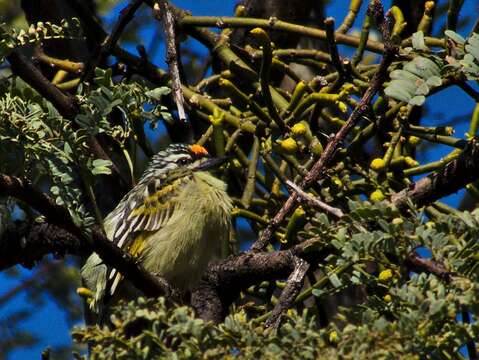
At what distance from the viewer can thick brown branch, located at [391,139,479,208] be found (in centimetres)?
310

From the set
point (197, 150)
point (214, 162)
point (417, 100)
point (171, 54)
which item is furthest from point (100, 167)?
point (197, 150)

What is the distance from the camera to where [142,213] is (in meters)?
4.36

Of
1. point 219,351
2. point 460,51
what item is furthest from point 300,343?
point 460,51

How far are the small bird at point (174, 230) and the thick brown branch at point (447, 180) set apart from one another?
125 cm

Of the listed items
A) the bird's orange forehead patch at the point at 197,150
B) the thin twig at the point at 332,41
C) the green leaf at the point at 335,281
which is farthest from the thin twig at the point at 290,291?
the bird's orange forehead patch at the point at 197,150

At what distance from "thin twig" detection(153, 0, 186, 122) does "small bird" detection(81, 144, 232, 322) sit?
1.61ft

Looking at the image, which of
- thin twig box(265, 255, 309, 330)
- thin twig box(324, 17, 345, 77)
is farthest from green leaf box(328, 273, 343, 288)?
thin twig box(324, 17, 345, 77)

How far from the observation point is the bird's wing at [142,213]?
4340mm

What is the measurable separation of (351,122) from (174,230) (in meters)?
1.32

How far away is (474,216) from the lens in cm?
212

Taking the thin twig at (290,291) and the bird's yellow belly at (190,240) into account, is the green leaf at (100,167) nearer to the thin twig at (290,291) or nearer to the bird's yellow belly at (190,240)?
the thin twig at (290,291)

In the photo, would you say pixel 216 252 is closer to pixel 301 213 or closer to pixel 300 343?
pixel 301 213

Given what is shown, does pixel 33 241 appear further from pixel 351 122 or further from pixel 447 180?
pixel 447 180

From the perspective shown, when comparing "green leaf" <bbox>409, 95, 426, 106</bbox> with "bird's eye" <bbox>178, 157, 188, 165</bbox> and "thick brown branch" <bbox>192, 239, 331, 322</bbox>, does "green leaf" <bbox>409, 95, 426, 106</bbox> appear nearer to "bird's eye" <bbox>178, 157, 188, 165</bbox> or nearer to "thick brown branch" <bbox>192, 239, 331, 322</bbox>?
"thick brown branch" <bbox>192, 239, 331, 322</bbox>
